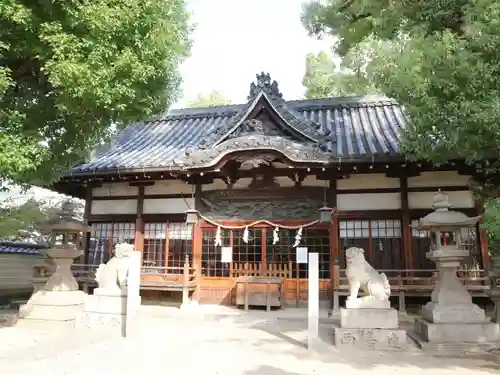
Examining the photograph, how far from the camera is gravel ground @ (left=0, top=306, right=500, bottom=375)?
6023 millimetres

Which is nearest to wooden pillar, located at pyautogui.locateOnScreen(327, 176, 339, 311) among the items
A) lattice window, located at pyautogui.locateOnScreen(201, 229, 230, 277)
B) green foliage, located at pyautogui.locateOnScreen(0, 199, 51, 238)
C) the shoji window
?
lattice window, located at pyautogui.locateOnScreen(201, 229, 230, 277)

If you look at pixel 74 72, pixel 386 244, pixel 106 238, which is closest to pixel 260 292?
pixel 386 244

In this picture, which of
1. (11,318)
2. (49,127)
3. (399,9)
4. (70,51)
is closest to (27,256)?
(11,318)

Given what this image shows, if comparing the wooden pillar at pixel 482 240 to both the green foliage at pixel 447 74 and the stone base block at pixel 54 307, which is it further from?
the stone base block at pixel 54 307

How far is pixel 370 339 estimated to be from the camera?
24.5 feet

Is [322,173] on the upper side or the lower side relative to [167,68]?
lower

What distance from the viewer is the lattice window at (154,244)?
541 inches

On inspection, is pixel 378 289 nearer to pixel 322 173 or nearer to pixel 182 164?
pixel 322 173

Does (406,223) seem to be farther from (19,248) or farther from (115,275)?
(19,248)

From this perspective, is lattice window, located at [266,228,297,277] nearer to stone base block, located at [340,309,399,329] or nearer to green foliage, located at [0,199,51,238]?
stone base block, located at [340,309,399,329]

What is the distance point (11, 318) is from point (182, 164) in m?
6.04

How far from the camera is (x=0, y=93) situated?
6562mm

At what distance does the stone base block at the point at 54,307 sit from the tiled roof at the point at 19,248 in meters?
6.53

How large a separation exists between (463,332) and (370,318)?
1.70 metres
